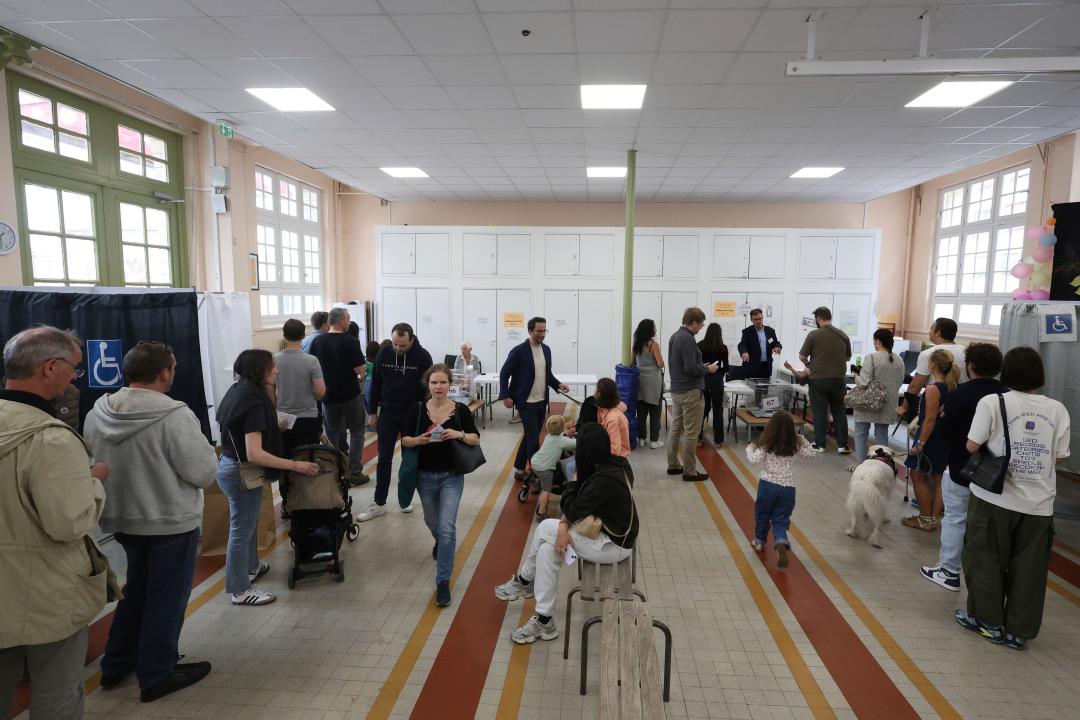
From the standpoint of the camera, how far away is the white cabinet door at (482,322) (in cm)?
1027

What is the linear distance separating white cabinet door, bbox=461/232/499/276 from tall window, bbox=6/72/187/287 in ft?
14.9

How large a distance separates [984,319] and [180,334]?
11568 millimetres

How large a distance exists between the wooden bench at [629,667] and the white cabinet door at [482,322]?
7875 millimetres

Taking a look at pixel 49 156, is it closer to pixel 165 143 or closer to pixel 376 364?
pixel 165 143

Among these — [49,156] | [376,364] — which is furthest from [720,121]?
[49,156]

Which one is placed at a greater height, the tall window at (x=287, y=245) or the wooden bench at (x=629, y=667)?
the tall window at (x=287, y=245)

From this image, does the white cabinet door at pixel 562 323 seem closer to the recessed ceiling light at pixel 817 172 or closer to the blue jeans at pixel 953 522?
the recessed ceiling light at pixel 817 172

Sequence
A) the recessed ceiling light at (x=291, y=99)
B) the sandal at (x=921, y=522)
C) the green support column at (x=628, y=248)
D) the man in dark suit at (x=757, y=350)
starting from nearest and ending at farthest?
the sandal at (x=921, y=522)
the recessed ceiling light at (x=291, y=99)
the green support column at (x=628, y=248)
the man in dark suit at (x=757, y=350)

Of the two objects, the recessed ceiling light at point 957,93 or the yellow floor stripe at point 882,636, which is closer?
the yellow floor stripe at point 882,636

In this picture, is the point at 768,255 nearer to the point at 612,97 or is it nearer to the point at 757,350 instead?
the point at 757,350

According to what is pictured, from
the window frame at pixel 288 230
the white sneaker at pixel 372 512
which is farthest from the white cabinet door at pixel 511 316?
the white sneaker at pixel 372 512

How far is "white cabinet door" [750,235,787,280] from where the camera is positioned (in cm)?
986

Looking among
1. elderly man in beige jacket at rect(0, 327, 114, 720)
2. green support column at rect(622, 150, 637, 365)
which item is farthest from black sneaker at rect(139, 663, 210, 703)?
green support column at rect(622, 150, 637, 365)

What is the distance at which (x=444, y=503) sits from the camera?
3.35 meters
